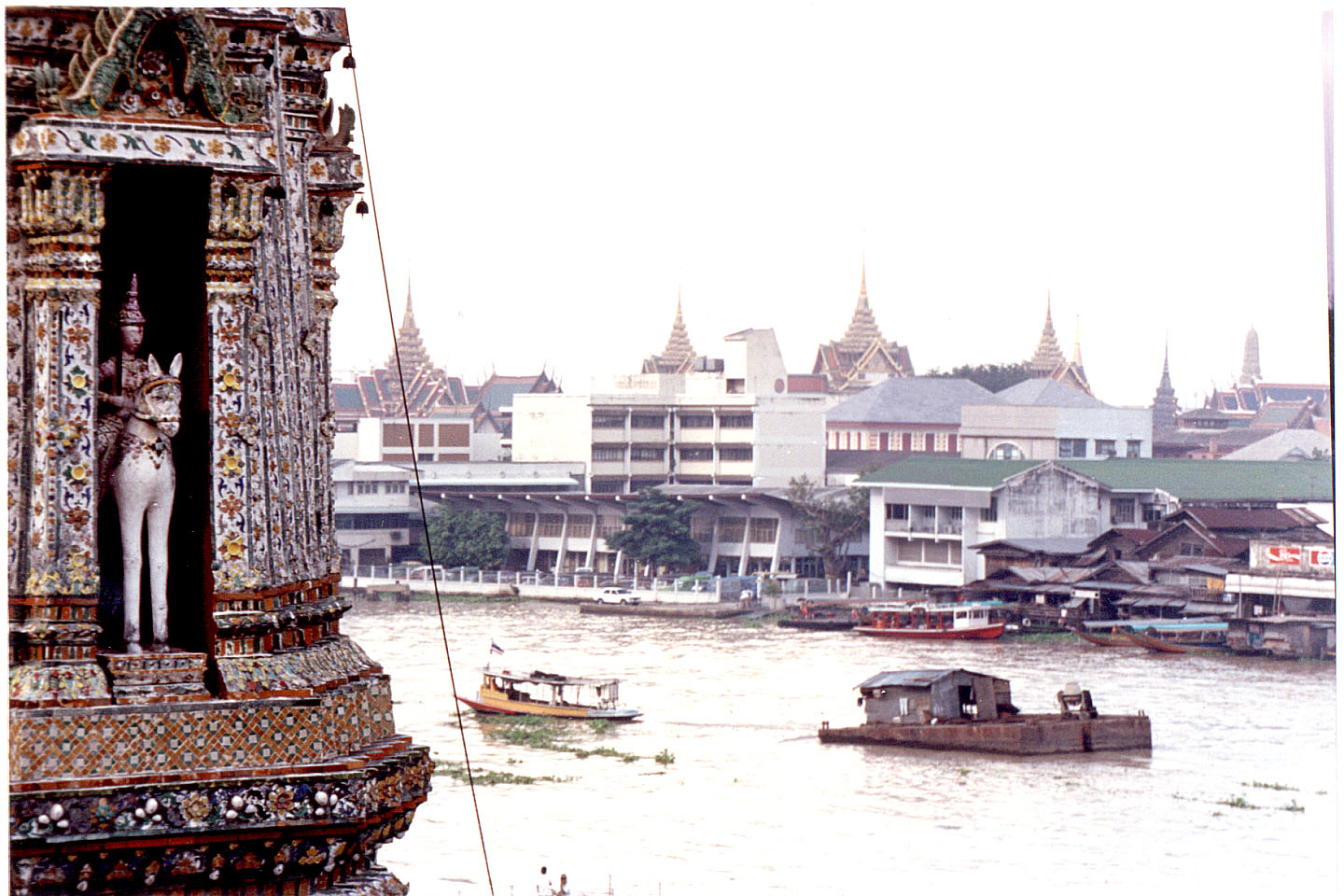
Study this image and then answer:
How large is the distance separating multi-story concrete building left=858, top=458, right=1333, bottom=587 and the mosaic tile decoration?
18235 mm

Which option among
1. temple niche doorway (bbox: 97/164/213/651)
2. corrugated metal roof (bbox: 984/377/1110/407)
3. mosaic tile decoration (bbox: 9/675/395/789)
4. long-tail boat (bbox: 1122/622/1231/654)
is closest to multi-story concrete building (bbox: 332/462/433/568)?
corrugated metal roof (bbox: 984/377/1110/407)

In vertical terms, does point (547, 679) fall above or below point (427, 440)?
below

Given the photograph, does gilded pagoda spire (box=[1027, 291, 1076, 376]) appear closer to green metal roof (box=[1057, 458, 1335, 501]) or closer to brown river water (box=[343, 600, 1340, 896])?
green metal roof (box=[1057, 458, 1335, 501])

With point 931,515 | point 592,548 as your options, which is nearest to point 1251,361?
point 931,515

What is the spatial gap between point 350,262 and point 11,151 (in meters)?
18.0

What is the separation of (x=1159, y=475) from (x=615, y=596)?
5541mm

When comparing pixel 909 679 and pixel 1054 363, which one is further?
pixel 1054 363

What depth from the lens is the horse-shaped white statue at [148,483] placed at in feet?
4.82

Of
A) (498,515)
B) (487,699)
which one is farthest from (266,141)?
(498,515)

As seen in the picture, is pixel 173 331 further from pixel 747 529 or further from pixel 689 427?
pixel 689 427

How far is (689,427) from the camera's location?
21.4 metres

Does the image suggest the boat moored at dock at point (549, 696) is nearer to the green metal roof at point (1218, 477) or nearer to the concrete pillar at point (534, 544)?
the concrete pillar at point (534, 544)

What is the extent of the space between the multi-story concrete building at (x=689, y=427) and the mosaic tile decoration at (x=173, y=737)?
19.2 meters

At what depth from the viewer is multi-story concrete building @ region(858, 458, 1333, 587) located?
19500mm
